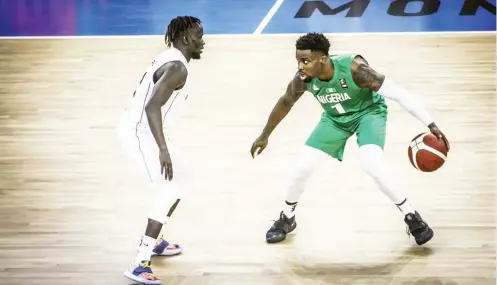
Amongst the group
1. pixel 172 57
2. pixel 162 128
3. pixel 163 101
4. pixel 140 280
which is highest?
pixel 172 57

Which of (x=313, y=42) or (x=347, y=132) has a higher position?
(x=313, y=42)

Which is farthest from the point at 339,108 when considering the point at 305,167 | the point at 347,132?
the point at 305,167

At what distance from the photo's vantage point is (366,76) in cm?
571

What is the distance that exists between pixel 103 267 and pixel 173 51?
1419 mm

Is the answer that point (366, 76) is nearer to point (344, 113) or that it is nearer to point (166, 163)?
Answer: point (344, 113)

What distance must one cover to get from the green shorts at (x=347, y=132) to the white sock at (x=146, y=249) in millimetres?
1254

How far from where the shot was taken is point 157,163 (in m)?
5.45

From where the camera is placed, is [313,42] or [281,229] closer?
[313,42]

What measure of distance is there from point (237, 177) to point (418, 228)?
1.84 m

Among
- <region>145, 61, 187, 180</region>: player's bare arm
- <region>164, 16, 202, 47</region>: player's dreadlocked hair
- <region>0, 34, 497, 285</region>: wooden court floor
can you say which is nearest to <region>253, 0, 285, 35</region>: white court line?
<region>0, 34, 497, 285</region>: wooden court floor

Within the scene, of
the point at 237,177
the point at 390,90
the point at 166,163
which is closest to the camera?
the point at 166,163

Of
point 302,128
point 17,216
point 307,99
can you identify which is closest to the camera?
point 17,216

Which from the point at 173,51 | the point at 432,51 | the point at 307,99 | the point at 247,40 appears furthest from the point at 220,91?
the point at 173,51

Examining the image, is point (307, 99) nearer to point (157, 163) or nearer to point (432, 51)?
point (432, 51)
